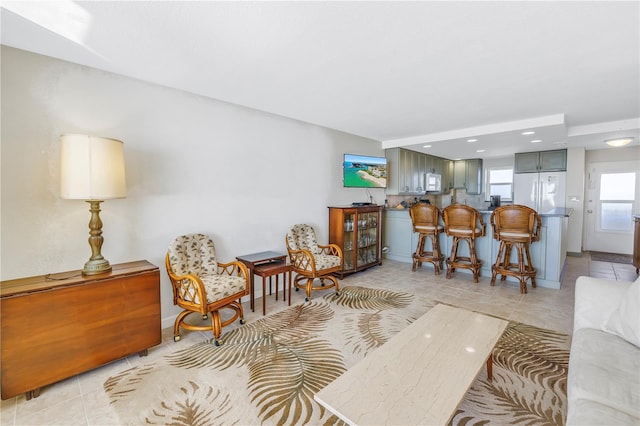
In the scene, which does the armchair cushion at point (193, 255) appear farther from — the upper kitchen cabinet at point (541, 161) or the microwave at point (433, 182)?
the upper kitchen cabinet at point (541, 161)

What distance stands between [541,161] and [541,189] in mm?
609

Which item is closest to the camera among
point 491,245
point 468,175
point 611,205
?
point 491,245

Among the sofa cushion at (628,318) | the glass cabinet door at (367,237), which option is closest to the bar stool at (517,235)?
Result: the glass cabinet door at (367,237)

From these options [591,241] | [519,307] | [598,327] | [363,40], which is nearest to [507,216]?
[519,307]

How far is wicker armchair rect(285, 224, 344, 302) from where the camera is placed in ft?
11.5

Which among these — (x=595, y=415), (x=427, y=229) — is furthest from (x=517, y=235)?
(x=595, y=415)

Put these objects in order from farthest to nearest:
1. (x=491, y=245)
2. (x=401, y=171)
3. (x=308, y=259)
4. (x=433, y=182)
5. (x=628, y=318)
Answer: (x=433, y=182)
(x=401, y=171)
(x=491, y=245)
(x=308, y=259)
(x=628, y=318)

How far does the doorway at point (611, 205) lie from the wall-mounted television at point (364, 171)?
464cm

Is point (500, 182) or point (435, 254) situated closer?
point (435, 254)

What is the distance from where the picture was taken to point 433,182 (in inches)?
269

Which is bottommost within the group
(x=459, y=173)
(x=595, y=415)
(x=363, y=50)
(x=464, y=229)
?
(x=595, y=415)

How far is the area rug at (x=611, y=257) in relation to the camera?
214 inches

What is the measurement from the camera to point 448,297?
3.63m

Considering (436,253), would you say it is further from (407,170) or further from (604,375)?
(604,375)
